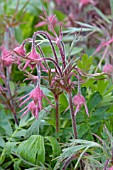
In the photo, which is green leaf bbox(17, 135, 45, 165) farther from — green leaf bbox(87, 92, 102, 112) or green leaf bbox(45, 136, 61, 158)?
green leaf bbox(87, 92, 102, 112)

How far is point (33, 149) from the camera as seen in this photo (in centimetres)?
104

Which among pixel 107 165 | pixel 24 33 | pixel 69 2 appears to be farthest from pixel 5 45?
pixel 107 165

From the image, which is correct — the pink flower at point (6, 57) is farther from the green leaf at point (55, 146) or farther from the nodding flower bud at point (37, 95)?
the green leaf at point (55, 146)

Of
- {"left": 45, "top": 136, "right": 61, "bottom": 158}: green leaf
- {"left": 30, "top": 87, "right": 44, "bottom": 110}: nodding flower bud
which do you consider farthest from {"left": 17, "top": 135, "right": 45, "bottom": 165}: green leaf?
{"left": 30, "top": 87, "right": 44, "bottom": 110}: nodding flower bud

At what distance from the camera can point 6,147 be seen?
42.8 inches

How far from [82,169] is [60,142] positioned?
0.40 ft

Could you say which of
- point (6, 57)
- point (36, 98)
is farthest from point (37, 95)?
point (6, 57)

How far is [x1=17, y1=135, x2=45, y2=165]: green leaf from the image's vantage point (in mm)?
1033

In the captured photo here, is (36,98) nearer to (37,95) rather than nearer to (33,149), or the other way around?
(37,95)

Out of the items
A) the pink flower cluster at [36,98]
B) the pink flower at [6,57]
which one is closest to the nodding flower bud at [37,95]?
the pink flower cluster at [36,98]

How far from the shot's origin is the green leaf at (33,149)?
1.03m

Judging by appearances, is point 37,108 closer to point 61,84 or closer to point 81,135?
point 61,84

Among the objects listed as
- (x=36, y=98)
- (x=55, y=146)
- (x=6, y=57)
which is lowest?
(x=55, y=146)

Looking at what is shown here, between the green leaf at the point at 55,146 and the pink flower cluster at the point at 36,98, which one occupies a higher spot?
the pink flower cluster at the point at 36,98
